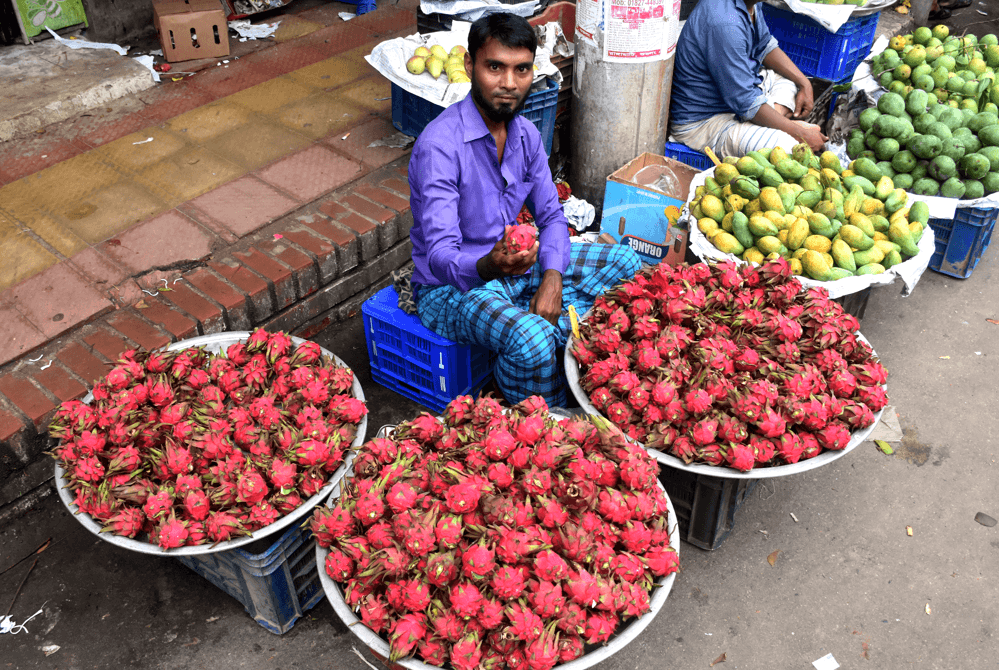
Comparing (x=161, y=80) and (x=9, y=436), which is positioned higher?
(x=161, y=80)

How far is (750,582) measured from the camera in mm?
2713

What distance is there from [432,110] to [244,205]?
1204 millimetres

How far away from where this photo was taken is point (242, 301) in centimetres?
328

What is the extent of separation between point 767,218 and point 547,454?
208 centimetres

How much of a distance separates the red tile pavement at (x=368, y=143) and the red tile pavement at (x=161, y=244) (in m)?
1.05

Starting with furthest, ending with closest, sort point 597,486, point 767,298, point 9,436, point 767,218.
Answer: point 767,218, point 767,298, point 9,436, point 597,486

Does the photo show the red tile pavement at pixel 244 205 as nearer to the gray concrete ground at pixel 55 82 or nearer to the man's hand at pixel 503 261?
the gray concrete ground at pixel 55 82

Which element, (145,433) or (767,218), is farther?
(767,218)

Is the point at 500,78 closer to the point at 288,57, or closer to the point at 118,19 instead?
the point at 288,57

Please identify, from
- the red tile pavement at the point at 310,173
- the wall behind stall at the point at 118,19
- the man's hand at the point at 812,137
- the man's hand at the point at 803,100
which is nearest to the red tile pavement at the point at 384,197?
the red tile pavement at the point at 310,173

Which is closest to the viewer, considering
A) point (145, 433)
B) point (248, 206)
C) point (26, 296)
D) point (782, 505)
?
point (145, 433)

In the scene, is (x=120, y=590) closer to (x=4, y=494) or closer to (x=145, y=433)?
(x=4, y=494)

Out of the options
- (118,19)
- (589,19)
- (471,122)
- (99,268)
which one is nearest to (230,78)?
(118,19)

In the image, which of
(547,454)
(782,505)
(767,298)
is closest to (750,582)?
(782,505)
